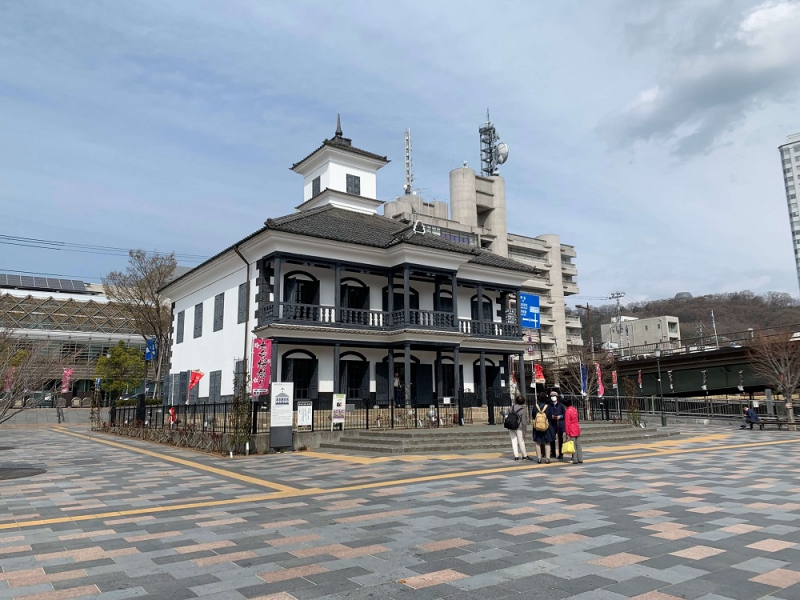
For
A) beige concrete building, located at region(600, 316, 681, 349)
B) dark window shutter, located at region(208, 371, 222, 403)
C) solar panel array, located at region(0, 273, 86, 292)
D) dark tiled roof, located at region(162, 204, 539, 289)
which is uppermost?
solar panel array, located at region(0, 273, 86, 292)

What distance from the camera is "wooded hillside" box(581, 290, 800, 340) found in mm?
82644

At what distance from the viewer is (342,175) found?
110ft

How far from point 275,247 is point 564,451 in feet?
50.4

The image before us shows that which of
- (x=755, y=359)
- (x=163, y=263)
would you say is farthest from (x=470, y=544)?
(x=163, y=263)

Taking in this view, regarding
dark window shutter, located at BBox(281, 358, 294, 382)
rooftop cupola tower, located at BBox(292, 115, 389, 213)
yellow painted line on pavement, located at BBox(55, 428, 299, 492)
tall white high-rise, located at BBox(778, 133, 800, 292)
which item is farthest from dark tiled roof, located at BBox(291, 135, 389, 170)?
tall white high-rise, located at BBox(778, 133, 800, 292)

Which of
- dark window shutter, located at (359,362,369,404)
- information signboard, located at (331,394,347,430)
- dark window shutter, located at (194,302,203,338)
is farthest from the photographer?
dark window shutter, located at (194,302,203,338)

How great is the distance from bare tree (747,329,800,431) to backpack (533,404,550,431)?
93.9 ft

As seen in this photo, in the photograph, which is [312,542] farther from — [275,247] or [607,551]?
[275,247]

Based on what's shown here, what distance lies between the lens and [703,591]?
17.0 ft

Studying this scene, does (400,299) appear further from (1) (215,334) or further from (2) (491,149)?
(2) (491,149)

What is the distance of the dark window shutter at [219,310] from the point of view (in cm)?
2917

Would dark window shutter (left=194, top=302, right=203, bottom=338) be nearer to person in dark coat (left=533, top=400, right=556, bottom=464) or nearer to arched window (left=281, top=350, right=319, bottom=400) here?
arched window (left=281, top=350, right=319, bottom=400)

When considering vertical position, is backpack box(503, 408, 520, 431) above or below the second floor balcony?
below

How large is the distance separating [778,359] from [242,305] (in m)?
34.4
